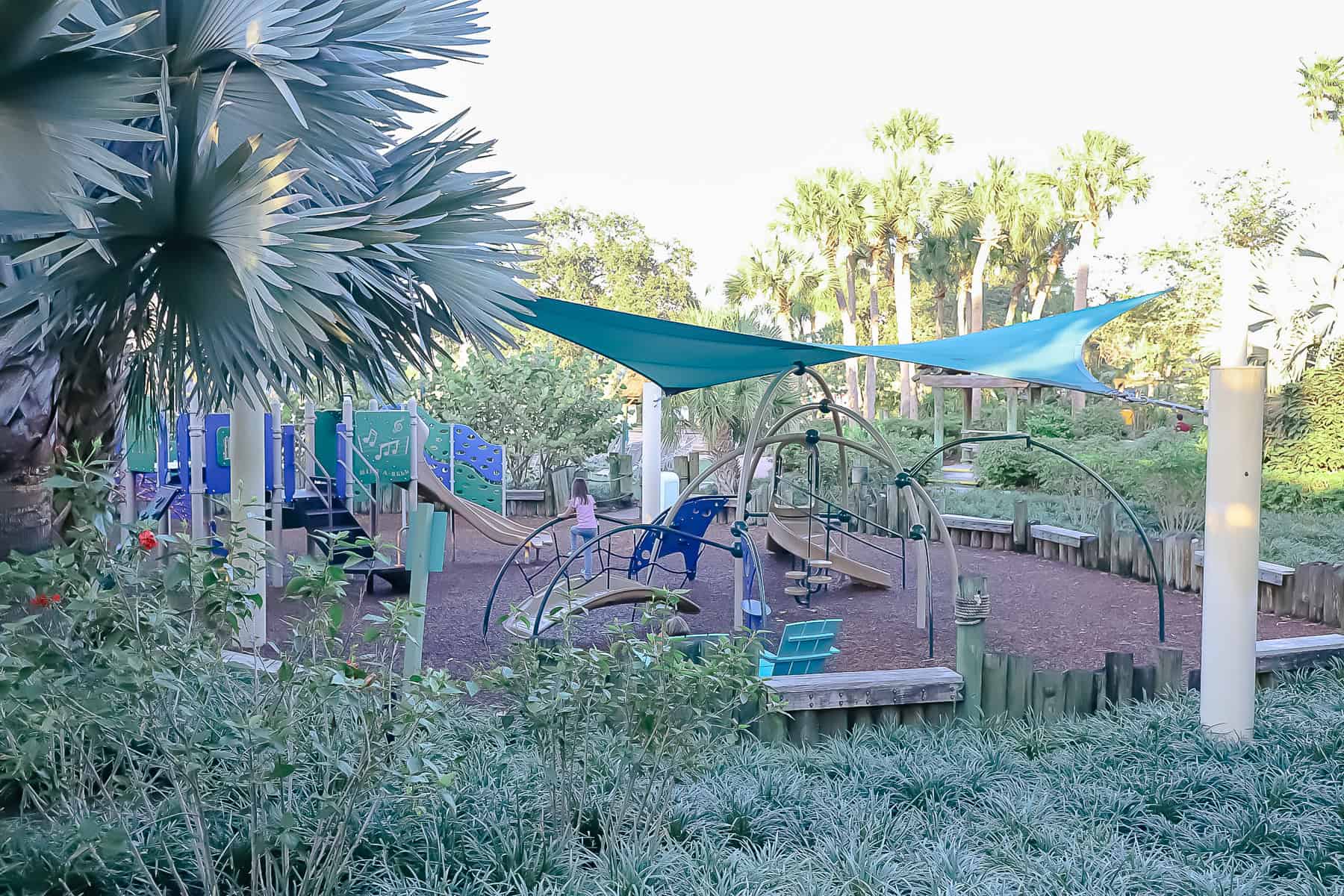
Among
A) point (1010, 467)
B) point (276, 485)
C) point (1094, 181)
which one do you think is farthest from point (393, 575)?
point (1094, 181)

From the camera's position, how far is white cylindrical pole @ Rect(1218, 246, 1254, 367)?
417 centimetres

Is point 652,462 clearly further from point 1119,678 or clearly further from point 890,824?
point 890,824

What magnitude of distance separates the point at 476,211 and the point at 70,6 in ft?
4.85

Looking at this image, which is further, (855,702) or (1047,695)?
(1047,695)

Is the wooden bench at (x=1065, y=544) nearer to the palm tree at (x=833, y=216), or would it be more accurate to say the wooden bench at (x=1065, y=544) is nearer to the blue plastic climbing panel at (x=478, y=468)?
the blue plastic climbing panel at (x=478, y=468)

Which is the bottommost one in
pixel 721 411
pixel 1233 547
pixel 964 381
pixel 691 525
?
pixel 691 525

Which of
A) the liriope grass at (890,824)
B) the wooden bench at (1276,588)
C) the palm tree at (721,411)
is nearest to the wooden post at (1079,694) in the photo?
the liriope grass at (890,824)

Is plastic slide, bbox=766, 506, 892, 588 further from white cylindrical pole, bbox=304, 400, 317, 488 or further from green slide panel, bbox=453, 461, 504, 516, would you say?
white cylindrical pole, bbox=304, 400, 317, 488

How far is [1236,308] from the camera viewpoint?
4211 mm

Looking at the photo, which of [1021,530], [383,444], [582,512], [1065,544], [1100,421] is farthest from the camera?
[1100,421]

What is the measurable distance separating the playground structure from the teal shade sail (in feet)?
6.67

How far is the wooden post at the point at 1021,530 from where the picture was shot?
1034 centimetres

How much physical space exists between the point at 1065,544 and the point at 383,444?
6.57m

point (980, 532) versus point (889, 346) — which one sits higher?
point (889, 346)
